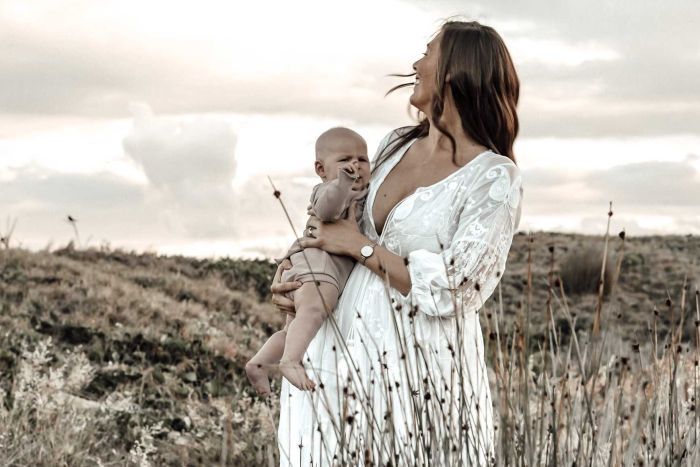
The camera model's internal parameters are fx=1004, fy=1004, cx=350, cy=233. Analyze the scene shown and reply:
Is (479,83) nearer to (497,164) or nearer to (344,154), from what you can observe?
(497,164)

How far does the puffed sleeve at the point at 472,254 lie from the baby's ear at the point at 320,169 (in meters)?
0.68

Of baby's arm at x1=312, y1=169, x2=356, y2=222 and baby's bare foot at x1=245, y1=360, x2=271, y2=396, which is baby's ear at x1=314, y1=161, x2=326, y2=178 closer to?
baby's arm at x1=312, y1=169, x2=356, y2=222

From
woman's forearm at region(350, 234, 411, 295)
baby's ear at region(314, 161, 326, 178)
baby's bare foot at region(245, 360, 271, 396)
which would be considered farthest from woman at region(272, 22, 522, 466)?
baby's ear at region(314, 161, 326, 178)

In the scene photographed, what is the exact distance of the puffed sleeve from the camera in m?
3.61

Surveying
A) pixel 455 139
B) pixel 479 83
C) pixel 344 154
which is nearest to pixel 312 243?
pixel 344 154

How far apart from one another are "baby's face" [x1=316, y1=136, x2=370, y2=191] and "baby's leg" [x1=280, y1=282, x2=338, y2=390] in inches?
19.1

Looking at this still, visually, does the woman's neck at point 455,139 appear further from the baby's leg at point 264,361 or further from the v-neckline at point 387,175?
the baby's leg at point 264,361

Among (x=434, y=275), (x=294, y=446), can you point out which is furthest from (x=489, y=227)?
(x=294, y=446)

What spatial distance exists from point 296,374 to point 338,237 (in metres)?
0.55

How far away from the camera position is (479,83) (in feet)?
12.7

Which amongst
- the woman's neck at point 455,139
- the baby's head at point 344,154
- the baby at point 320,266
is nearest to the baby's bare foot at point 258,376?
the baby at point 320,266

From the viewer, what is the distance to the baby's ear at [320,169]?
4.16 meters

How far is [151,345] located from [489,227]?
6241 millimetres

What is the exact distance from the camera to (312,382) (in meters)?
3.66
